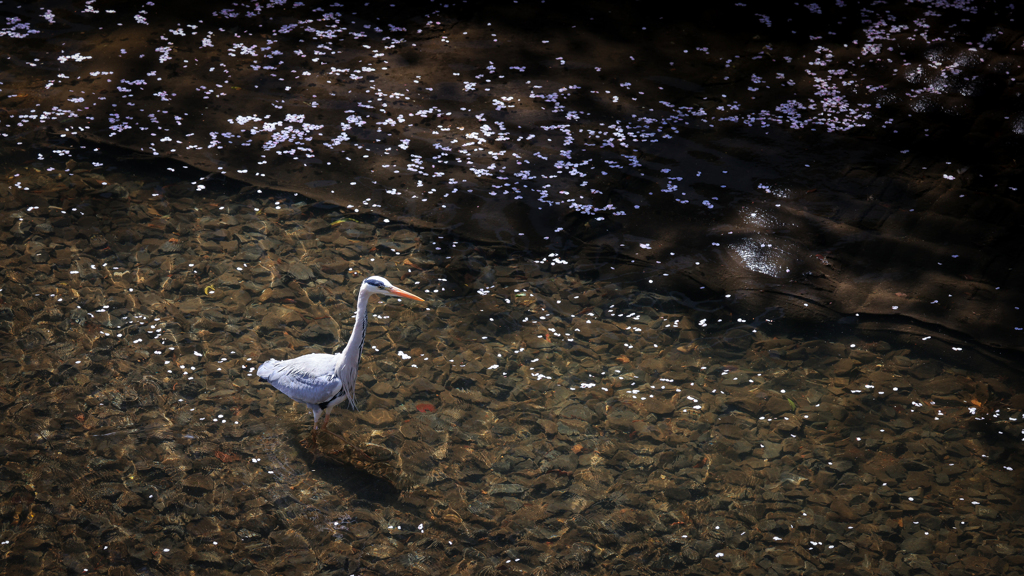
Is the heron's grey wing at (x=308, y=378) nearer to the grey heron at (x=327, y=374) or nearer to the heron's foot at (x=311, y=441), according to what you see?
the grey heron at (x=327, y=374)

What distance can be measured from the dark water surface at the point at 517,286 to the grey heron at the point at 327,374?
1.01ft

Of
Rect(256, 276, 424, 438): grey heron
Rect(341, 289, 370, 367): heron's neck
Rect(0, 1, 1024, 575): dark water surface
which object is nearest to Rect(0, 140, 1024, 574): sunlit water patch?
Rect(0, 1, 1024, 575): dark water surface

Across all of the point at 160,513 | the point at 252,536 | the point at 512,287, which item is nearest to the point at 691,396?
the point at 512,287

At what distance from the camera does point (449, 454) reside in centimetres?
412

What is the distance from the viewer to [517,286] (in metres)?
5.22

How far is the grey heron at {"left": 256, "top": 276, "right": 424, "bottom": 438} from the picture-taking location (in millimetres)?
3912

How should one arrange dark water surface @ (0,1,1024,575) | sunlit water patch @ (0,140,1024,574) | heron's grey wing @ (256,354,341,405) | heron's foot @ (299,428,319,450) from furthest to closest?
heron's foot @ (299,428,319,450) < heron's grey wing @ (256,354,341,405) < dark water surface @ (0,1,1024,575) < sunlit water patch @ (0,140,1024,574)

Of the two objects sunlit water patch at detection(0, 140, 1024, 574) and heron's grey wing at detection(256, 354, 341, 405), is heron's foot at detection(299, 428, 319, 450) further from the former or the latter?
heron's grey wing at detection(256, 354, 341, 405)

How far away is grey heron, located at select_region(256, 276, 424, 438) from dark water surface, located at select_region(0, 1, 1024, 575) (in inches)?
12.1

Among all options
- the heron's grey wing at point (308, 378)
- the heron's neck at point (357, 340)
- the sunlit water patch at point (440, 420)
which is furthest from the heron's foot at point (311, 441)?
the heron's neck at point (357, 340)

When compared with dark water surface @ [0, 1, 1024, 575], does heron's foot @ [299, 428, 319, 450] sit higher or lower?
lower

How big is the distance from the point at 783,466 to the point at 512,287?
2.23m

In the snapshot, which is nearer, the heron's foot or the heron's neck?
the heron's neck

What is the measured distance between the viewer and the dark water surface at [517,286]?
3.79 meters
